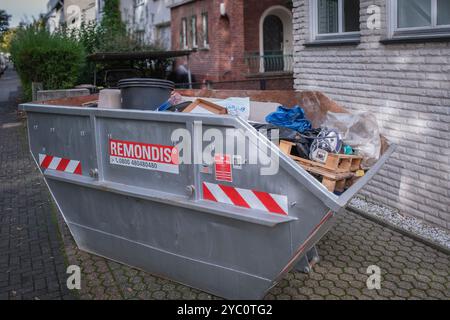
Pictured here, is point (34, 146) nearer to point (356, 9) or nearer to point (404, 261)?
point (404, 261)

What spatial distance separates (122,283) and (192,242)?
91 centimetres

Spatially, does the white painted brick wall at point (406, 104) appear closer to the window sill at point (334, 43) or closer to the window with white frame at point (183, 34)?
the window sill at point (334, 43)

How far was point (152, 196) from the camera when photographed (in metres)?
4.38

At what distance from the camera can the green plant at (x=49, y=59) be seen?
47.1 ft

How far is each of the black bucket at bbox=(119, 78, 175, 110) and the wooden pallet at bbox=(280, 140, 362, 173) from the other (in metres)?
1.65

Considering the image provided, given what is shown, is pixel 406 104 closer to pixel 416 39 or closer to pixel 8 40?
pixel 416 39

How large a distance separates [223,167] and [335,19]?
4.77 metres

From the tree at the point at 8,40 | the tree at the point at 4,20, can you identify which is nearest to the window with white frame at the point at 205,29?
the tree at the point at 8,40

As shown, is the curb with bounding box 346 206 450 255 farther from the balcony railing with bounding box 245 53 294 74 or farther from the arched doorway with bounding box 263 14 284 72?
the arched doorway with bounding box 263 14 284 72

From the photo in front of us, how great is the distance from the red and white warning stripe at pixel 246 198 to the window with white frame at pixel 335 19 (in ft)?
14.0

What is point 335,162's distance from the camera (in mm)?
4156

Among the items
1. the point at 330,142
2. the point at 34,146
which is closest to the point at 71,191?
the point at 34,146

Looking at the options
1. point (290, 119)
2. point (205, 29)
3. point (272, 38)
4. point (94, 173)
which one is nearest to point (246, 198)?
point (290, 119)

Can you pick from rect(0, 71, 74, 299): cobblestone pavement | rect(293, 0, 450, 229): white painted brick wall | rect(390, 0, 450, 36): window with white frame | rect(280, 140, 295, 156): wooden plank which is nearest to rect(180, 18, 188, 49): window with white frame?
rect(0, 71, 74, 299): cobblestone pavement
